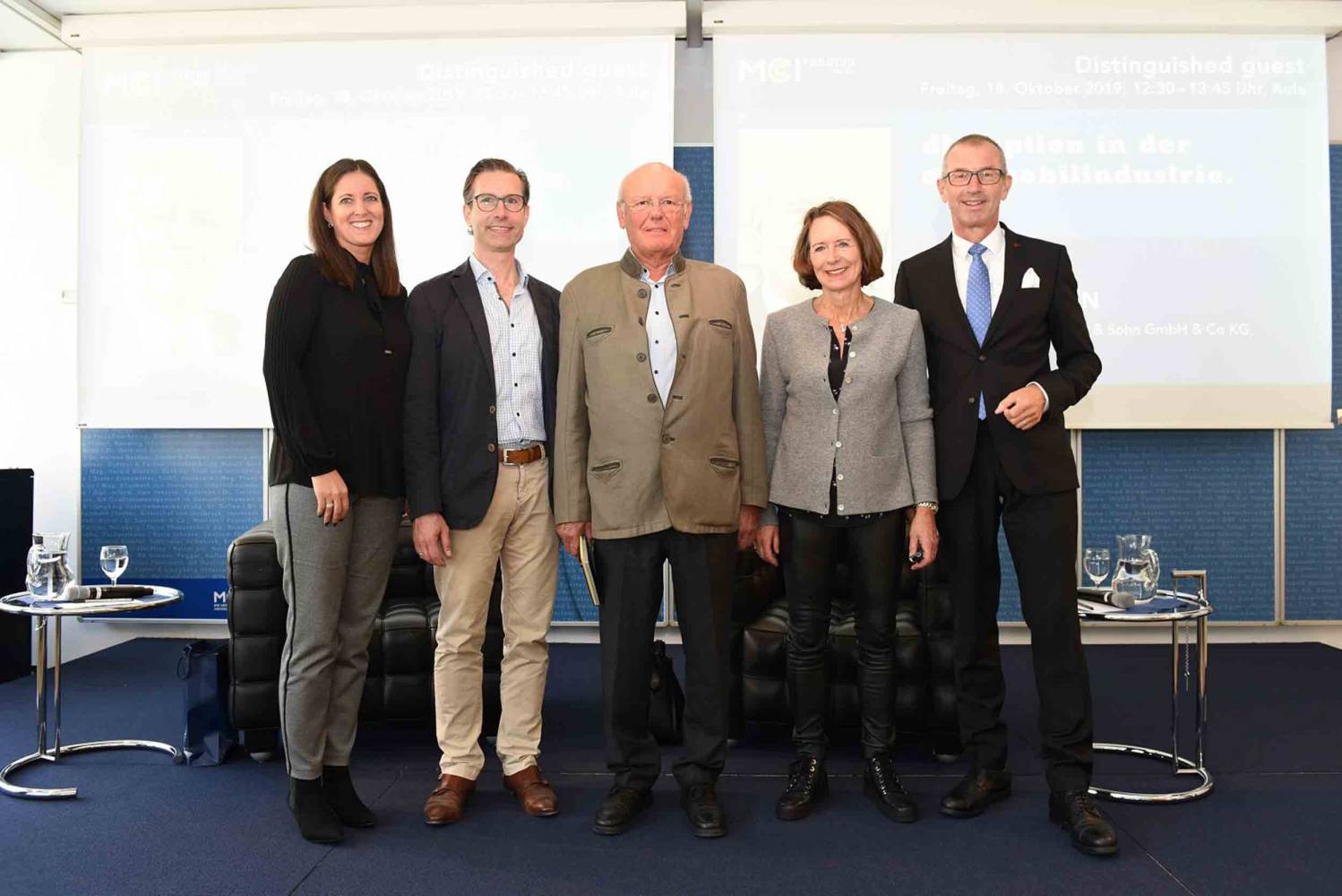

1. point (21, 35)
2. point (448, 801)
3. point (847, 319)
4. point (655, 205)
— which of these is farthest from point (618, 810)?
point (21, 35)

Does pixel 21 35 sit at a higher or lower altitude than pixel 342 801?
higher

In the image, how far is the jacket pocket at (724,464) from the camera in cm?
233

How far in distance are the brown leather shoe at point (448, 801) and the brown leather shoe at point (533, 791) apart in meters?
0.12

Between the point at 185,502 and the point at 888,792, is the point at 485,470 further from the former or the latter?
the point at 185,502

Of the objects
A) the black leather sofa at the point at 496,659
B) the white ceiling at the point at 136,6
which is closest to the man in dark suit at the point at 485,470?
the black leather sofa at the point at 496,659

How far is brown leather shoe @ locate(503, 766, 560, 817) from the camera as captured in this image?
2482mm

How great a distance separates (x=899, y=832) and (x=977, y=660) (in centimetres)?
48

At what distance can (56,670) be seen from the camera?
2.98 metres

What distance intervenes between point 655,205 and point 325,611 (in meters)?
1.28

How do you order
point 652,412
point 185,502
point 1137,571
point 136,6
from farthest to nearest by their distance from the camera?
1. point 185,502
2. point 136,6
3. point 1137,571
4. point 652,412

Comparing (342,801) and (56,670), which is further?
(56,670)

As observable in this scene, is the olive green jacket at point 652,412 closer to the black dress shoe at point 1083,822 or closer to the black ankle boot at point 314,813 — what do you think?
the black ankle boot at point 314,813

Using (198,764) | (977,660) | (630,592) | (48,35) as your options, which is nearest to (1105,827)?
(977,660)

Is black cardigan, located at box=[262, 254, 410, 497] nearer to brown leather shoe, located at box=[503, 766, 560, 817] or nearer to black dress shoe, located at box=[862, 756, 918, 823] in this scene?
brown leather shoe, located at box=[503, 766, 560, 817]
